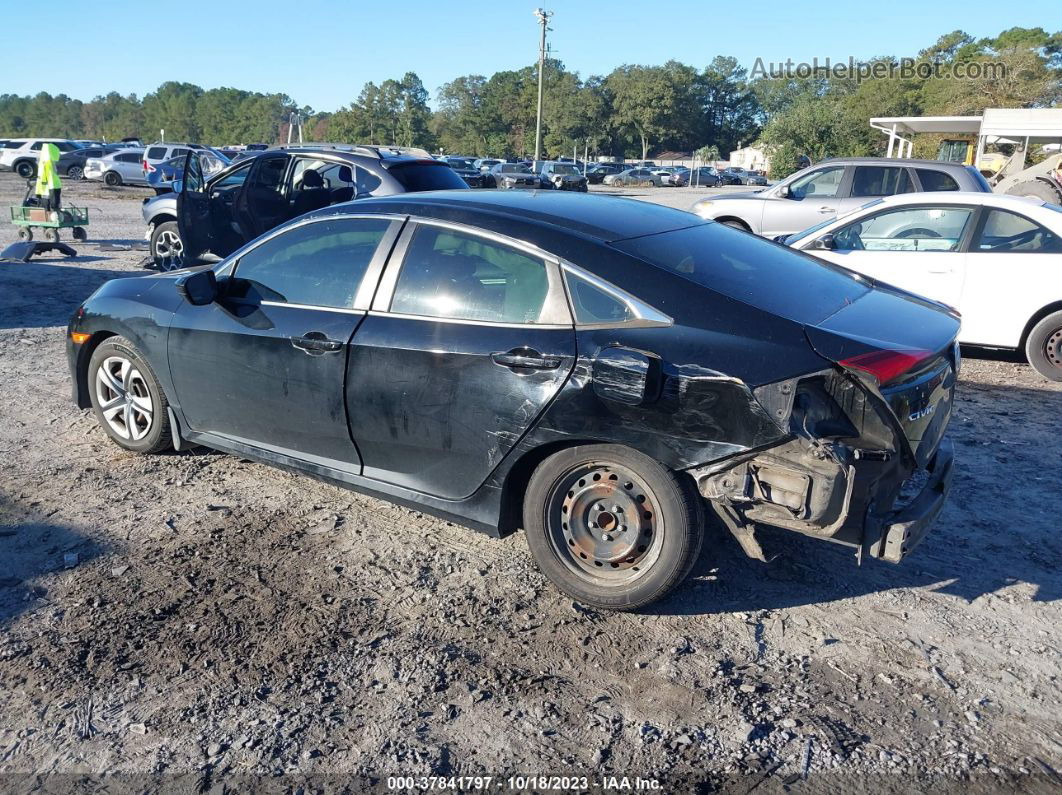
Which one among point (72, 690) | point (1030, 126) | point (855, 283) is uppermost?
point (1030, 126)

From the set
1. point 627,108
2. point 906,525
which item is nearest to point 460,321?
point 906,525

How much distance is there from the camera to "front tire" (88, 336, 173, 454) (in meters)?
5.21

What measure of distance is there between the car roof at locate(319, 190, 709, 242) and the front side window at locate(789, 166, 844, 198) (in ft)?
31.7

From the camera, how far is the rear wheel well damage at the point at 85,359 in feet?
17.9

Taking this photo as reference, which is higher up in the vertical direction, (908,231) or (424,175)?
(424,175)

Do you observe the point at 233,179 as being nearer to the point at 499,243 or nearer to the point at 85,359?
the point at 85,359

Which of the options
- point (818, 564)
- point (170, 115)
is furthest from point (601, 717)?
point (170, 115)

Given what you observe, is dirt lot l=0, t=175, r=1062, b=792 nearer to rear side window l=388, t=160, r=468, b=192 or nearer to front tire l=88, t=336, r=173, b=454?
front tire l=88, t=336, r=173, b=454

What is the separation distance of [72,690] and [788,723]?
8.46 feet

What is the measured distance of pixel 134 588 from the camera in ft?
12.9

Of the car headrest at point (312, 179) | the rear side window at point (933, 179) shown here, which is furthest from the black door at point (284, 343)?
the rear side window at point (933, 179)

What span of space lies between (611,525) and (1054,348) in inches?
225

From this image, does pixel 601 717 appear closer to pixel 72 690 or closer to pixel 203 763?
pixel 203 763

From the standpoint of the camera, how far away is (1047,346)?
24.8ft
